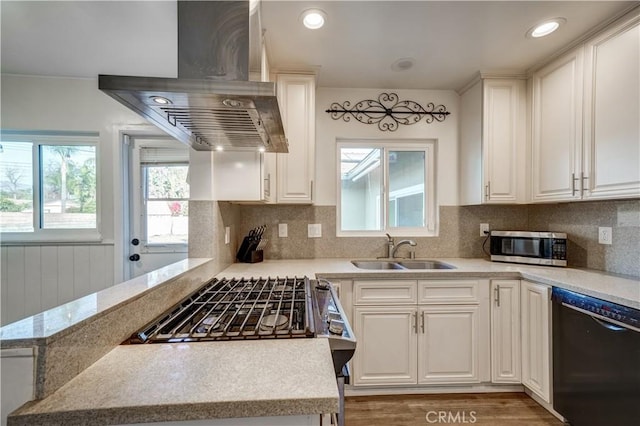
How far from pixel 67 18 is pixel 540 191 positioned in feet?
11.1

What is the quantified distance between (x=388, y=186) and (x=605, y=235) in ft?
5.11

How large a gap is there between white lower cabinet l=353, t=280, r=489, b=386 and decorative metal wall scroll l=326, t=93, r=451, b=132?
1.47 metres

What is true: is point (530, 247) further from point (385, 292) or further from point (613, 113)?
point (385, 292)

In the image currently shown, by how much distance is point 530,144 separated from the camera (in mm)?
2223

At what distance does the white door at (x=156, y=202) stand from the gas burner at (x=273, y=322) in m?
2.01

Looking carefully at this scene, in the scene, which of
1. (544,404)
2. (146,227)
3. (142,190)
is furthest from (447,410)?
(142,190)

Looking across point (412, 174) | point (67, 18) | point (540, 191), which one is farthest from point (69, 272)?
point (540, 191)

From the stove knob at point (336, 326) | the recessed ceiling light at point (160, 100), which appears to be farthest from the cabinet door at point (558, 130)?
the recessed ceiling light at point (160, 100)

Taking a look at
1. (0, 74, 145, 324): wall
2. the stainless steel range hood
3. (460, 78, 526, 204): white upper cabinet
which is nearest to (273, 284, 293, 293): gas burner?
the stainless steel range hood

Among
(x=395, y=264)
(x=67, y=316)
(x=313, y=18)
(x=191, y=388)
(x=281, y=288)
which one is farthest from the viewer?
(x=395, y=264)

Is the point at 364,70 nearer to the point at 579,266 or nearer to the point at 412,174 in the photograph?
the point at 412,174

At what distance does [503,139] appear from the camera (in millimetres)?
2260

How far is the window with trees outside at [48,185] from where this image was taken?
2.48m

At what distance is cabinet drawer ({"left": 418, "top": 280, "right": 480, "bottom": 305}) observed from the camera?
196 centimetres
